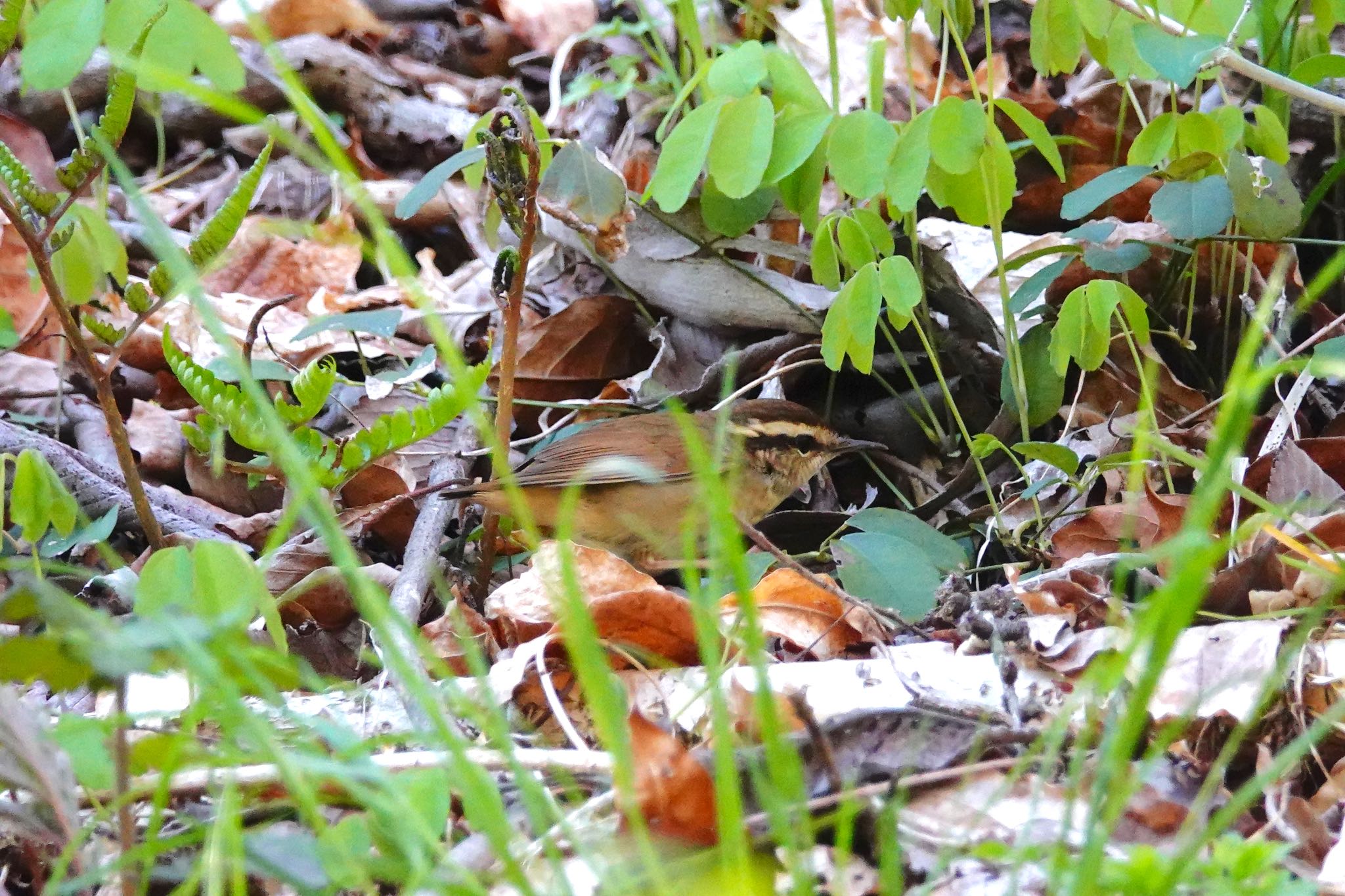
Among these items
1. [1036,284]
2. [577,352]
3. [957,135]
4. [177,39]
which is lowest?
[577,352]

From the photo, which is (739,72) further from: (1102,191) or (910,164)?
(1102,191)

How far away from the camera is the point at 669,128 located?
5488 mm

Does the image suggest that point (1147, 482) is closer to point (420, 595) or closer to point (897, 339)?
point (897, 339)

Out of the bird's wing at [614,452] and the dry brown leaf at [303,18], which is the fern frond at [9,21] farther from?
the dry brown leaf at [303,18]

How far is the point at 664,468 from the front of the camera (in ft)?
15.8

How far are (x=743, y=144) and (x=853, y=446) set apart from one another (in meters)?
1.45

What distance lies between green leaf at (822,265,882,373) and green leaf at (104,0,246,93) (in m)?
1.60

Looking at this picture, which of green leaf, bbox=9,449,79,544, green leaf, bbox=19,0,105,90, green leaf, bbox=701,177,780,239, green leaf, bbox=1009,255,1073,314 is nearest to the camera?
→ green leaf, bbox=9,449,79,544

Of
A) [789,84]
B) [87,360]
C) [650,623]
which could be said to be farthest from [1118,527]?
[87,360]

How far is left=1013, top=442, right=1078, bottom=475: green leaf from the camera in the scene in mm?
3424

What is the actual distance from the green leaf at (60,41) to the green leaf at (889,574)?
6.97 ft

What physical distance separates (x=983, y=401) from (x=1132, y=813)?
2.62m

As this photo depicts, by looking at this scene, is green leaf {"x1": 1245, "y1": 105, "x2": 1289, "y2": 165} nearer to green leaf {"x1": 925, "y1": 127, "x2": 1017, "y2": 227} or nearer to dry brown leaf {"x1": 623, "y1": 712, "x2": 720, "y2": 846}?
green leaf {"x1": 925, "y1": 127, "x2": 1017, "y2": 227}

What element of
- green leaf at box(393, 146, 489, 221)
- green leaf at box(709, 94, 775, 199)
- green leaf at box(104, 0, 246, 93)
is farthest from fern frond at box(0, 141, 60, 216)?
green leaf at box(709, 94, 775, 199)
